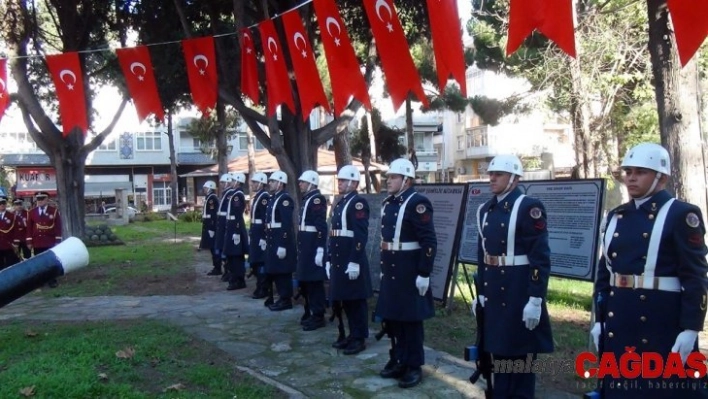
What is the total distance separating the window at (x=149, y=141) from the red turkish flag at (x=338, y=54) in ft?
164

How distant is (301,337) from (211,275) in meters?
5.71

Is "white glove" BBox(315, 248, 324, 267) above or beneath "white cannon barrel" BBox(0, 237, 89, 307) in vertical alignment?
beneath

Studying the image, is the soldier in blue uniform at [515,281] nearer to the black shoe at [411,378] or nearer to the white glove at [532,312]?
the white glove at [532,312]

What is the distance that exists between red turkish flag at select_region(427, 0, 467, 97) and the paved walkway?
9.76ft

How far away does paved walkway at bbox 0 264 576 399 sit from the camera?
5.33 meters

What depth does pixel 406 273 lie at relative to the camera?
5461mm

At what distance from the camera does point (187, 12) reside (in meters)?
11.5

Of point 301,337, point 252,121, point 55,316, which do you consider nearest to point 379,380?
point 301,337

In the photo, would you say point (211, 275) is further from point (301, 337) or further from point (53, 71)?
point (301, 337)

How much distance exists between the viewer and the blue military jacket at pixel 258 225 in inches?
377

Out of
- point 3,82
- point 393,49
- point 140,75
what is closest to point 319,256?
point 393,49

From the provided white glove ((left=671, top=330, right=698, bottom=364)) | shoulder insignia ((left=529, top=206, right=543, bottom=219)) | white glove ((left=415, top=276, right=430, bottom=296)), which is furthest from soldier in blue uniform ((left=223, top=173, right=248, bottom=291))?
white glove ((left=671, top=330, right=698, bottom=364))

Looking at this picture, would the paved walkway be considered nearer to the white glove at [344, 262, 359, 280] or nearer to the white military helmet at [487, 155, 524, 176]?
the white glove at [344, 262, 359, 280]

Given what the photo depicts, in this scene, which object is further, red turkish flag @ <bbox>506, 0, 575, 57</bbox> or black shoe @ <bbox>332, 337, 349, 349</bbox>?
black shoe @ <bbox>332, 337, 349, 349</bbox>
